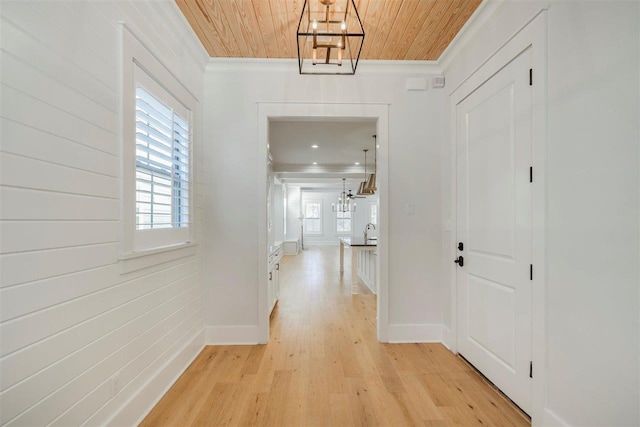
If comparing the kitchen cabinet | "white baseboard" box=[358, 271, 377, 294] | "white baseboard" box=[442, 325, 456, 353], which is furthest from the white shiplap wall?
"white baseboard" box=[358, 271, 377, 294]

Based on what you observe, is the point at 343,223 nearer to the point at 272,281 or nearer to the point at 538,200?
the point at 272,281

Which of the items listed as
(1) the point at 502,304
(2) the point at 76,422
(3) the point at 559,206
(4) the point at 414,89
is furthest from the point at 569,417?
(4) the point at 414,89

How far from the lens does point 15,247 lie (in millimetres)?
1035

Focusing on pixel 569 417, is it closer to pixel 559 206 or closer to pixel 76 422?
pixel 559 206

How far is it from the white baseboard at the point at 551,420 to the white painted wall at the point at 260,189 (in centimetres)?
130

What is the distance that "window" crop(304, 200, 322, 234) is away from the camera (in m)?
13.4

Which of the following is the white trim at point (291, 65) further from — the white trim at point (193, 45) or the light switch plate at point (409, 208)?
the light switch plate at point (409, 208)

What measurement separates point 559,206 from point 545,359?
86cm

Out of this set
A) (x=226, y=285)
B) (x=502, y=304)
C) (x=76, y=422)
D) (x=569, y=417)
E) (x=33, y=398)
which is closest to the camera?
(x=33, y=398)

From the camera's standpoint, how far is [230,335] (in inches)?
113

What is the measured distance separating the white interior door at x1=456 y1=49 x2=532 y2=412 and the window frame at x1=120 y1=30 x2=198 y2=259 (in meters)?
2.34

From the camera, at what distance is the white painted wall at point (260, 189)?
289cm

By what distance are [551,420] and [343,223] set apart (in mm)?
11998

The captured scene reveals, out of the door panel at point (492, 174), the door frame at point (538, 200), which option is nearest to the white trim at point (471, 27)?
the door frame at point (538, 200)
